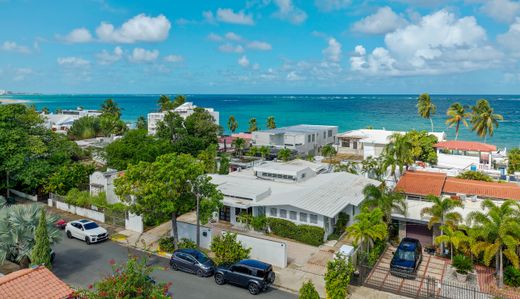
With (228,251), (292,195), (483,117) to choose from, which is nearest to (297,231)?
(292,195)

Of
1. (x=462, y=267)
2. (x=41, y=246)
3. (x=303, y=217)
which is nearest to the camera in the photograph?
(x=41, y=246)


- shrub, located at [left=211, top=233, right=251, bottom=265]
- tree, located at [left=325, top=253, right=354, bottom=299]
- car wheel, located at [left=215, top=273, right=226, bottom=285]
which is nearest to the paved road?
car wheel, located at [left=215, top=273, right=226, bottom=285]

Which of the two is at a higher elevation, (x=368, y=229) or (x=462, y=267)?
(x=368, y=229)

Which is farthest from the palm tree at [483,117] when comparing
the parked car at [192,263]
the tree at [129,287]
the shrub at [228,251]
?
the tree at [129,287]

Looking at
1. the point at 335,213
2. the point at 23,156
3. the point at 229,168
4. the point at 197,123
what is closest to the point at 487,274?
the point at 335,213

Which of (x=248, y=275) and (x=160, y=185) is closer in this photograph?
(x=248, y=275)

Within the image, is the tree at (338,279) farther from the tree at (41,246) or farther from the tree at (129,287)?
the tree at (41,246)

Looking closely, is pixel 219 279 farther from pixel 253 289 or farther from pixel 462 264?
pixel 462 264
